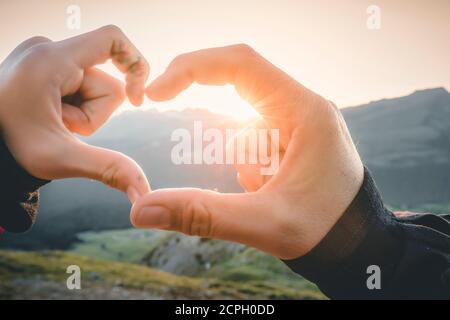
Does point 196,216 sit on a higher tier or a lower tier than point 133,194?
lower

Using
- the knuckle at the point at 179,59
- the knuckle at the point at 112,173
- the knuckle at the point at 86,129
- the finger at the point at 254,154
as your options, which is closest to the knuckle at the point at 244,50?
the knuckle at the point at 179,59

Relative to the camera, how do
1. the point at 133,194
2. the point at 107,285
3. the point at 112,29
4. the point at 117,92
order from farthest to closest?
the point at 107,285 → the point at 117,92 → the point at 112,29 → the point at 133,194

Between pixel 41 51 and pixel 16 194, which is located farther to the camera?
pixel 16 194

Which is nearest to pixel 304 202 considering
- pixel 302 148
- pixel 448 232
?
pixel 302 148

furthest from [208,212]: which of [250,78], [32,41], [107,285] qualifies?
[107,285]

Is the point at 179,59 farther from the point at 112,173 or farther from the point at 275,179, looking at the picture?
the point at 275,179

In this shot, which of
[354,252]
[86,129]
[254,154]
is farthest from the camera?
[86,129]

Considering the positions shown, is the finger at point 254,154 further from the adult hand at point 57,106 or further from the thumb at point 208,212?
the adult hand at point 57,106
